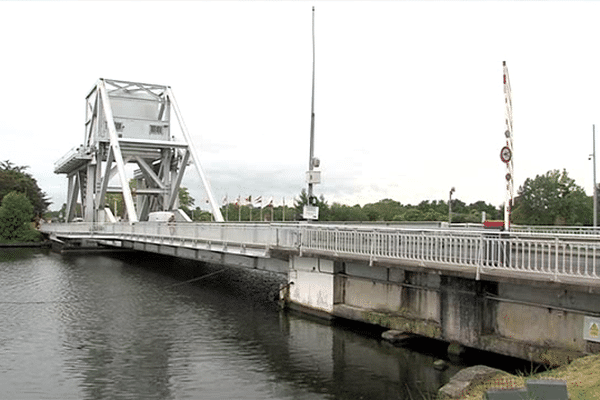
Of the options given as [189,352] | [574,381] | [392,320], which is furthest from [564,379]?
[189,352]

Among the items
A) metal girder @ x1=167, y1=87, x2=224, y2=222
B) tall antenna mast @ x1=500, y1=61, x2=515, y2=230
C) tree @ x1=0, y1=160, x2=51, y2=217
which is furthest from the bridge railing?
tree @ x1=0, y1=160, x2=51, y2=217

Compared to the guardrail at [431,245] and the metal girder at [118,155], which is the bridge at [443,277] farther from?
the metal girder at [118,155]

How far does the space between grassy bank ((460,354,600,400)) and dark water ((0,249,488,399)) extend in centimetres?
196

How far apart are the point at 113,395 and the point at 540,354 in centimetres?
919

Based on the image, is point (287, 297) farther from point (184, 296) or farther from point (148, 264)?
point (148, 264)

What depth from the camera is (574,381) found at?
8219 millimetres

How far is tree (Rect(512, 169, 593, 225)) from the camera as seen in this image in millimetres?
49812

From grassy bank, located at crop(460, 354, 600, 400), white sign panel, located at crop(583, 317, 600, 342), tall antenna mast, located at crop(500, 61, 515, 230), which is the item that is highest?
tall antenna mast, located at crop(500, 61, 515, 230)

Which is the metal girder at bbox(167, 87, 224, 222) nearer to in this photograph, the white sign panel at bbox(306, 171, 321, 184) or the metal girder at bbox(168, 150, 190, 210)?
the metal girder at bbox(168, 150, 190, 210)

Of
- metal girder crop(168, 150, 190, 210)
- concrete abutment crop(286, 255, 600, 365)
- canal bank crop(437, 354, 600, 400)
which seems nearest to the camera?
canal bank crop(437, 354, 600, 400)

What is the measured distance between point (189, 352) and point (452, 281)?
23.6 ft

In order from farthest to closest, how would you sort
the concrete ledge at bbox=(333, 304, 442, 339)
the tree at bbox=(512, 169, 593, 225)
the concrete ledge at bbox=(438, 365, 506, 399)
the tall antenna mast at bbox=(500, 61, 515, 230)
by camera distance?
the tree at bbox=(512, 169, 593, 225), the concrete ledge at bbox=(333, 304, 442, 339), the tall antenna mast at bbox=(500, 61, 515, 230), the concrete ledge at bbox=(438, 365, 506, 399)

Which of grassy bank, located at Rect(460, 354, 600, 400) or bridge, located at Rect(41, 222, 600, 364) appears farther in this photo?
bridge, located at Rect(41, 222, 600, 364)

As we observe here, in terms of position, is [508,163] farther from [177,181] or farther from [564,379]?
[177,181]
